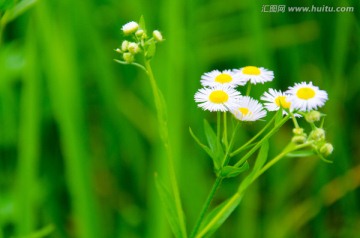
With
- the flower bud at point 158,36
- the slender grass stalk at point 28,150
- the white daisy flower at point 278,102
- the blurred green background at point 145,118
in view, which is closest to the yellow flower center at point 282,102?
the white daisy flower at point 278,102

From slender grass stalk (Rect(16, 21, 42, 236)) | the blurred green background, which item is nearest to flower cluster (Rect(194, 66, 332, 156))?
the blurred green background

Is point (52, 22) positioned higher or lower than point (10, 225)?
higher

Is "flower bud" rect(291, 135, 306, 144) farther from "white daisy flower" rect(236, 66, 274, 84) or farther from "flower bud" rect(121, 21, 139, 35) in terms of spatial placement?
"flower bud" rect(121, 21, 139, 35)

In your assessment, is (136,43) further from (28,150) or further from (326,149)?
(28,150)

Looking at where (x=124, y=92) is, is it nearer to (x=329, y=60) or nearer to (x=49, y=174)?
(x=49, y=174)

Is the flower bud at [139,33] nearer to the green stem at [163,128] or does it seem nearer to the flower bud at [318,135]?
the green stem at [163,128]

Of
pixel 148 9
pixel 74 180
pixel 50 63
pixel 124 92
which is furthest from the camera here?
pixel 124 92

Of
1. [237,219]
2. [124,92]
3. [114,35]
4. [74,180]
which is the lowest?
[237,219]

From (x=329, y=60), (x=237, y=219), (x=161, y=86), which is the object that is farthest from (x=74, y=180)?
(x=329, y=60)
